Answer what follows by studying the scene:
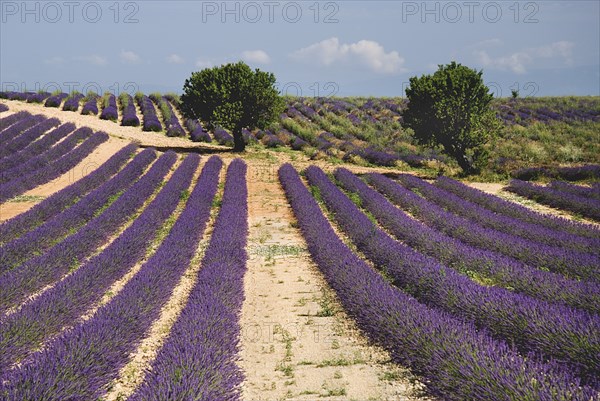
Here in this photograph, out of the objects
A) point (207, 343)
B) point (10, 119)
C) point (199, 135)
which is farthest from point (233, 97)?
point (207, 343)

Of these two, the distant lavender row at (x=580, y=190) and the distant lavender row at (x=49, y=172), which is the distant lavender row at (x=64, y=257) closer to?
the distant lavender row at (x=49, y=172)

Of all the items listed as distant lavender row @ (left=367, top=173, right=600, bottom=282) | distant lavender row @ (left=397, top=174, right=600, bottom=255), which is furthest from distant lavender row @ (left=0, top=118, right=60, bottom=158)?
distant lavender row @ (left=397, top=174, right=600, bottom=255)

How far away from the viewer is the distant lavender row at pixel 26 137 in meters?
→ 21.3

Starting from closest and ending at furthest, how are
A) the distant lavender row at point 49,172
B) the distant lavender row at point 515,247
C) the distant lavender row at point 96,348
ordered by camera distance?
1. the distant lavender row at point 96,348
2. the distant lavender row at point 515,247
3. the distant lavender row at point 49,172

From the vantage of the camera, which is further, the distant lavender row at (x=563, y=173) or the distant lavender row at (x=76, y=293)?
the distant lavender row at (x=563, y=173)

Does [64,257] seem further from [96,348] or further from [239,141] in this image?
[239,141]

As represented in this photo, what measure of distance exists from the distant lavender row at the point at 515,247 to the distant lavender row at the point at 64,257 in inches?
315

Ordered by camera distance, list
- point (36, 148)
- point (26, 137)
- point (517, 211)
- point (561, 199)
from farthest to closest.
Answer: point (26, 137), point (36, 148), point (561, 199), point (517, 211)

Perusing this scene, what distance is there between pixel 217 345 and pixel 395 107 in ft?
140

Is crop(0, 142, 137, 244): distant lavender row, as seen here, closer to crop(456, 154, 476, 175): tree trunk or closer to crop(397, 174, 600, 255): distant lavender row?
crop(397, 174, 600, 255): distant lavender row

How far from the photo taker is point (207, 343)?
4.82m

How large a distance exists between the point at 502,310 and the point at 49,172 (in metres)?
18.1

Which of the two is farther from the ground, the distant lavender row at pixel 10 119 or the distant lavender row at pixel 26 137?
the distant lavender row at pixel 10 119

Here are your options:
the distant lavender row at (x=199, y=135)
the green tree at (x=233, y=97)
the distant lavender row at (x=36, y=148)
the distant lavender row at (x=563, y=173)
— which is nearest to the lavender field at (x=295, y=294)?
the distant lavender row at (x=36, y=148)
